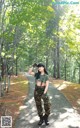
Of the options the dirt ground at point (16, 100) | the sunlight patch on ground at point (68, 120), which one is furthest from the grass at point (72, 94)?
the sunlight patch on ground at point (68, 120)

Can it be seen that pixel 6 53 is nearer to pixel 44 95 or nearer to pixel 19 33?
pixel 19 33

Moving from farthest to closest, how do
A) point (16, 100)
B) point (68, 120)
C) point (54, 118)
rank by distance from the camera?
point (16, 100)
point (54, 118)
point (68, 120)

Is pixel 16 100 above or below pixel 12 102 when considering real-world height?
below

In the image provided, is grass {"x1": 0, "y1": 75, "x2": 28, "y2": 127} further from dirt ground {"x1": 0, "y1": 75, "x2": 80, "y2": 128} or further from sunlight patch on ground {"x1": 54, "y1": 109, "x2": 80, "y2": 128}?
sunlight patch on ground {"x1": 54, "y1": 109, "x2": 80, "y2": 128}

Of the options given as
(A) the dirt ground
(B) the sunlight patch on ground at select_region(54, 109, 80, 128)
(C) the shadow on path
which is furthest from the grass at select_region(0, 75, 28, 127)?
(B) the sunlight patch on ground at select_region(54, 109, 80, 128)

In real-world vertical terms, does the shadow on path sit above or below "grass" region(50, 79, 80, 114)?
above

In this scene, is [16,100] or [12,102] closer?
[12,102]

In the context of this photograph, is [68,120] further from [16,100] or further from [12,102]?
[16,100]

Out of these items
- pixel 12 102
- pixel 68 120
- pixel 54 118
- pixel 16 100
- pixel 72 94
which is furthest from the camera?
pixel 72 94

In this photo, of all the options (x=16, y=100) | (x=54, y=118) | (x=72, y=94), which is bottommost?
(x=72, y=94)

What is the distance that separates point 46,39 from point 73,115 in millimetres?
26919

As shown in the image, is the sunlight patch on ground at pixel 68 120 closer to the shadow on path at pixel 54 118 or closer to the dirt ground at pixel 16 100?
the shadow on path at pixel 54 118

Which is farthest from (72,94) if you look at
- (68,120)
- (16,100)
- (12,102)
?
(68,120)

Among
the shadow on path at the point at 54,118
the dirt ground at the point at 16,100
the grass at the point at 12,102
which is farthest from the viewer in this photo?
the dirt ground at the point at 16,100
